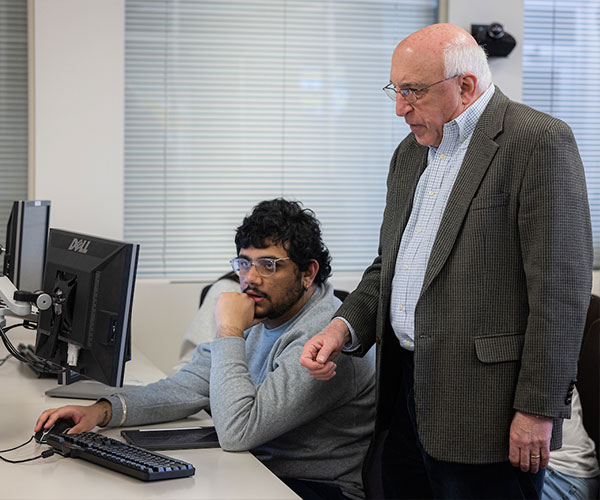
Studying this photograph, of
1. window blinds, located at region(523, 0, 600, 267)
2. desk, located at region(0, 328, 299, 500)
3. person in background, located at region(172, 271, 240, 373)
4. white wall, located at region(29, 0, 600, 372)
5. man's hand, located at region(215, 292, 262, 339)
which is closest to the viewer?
desk, located at region(0, 328, 299, 500)

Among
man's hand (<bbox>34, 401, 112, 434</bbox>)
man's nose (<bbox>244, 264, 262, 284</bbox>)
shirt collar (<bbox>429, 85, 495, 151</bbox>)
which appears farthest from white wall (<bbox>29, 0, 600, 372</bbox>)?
shirt collar (<bbox>429, 85, 495, 151</bbox>)

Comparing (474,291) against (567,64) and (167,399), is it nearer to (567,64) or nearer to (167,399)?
(167,399)

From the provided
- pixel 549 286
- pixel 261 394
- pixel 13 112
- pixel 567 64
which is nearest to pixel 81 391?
pixel 261 394

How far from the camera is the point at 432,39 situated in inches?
69.5

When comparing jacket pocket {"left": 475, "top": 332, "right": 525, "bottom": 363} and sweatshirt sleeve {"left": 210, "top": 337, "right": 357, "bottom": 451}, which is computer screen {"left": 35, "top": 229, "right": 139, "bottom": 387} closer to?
sweatshirt sleeve {"left": 210, "top": 337, "right": 357, "bottom": 451}

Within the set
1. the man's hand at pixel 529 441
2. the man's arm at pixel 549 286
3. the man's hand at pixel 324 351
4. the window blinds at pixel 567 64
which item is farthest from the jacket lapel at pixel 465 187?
the window blinds at pixel 567 64

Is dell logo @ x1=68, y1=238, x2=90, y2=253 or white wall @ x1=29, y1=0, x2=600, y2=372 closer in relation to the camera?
dell logo @ x1=68, y1=238, x2=90, y2=253

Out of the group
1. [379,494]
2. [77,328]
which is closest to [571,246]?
[379,494]

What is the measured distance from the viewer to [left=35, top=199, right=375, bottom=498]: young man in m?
1.78

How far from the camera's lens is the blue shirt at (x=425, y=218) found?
5.82 ft

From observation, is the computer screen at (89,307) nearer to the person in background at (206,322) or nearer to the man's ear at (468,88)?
the man's ear at (468,88)

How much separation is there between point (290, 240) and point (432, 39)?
645 millimetres

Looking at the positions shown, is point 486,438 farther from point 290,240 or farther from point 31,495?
point 31,495

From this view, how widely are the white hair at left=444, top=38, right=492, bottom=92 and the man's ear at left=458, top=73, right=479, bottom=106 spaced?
0.4 inches
